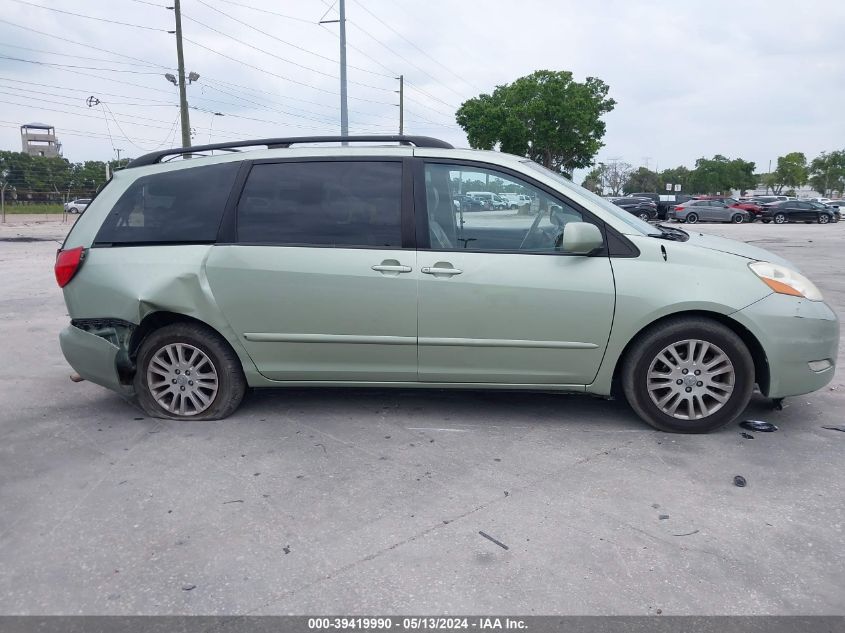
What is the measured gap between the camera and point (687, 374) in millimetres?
4004

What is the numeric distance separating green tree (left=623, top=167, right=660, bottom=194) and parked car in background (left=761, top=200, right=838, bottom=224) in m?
73.2

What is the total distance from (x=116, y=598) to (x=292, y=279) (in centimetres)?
210

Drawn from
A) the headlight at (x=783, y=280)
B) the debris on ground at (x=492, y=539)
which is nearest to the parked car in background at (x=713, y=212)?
the headlight at (x=783, y=280)

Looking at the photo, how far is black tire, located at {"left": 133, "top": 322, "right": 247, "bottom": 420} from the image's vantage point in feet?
14.1

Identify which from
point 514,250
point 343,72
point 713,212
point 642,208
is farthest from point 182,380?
point 713,212

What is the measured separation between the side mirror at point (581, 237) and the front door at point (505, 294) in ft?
0.42

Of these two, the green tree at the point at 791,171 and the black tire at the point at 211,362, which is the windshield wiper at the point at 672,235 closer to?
the black tire at the point at 211,362

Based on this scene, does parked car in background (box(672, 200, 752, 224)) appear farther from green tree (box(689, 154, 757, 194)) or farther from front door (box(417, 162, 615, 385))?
green tree (box(689, 154, 757, 194))

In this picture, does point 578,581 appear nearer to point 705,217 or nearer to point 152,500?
point 152,500

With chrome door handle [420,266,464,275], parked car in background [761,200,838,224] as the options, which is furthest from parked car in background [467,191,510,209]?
parked car in background [761,200,838,224]

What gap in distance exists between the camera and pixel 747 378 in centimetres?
395

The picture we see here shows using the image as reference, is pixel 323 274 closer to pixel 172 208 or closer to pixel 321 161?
pixel 321 161

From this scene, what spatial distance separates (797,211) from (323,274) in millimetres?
40884

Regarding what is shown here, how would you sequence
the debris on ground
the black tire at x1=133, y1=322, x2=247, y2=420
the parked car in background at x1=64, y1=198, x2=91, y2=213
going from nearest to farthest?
1. the debris on ground
2. the black tire at x1=133, y1=322, x2=247, y2=420
3. the parked car in background at x1=64, y1=198, x2=91, y2=213
